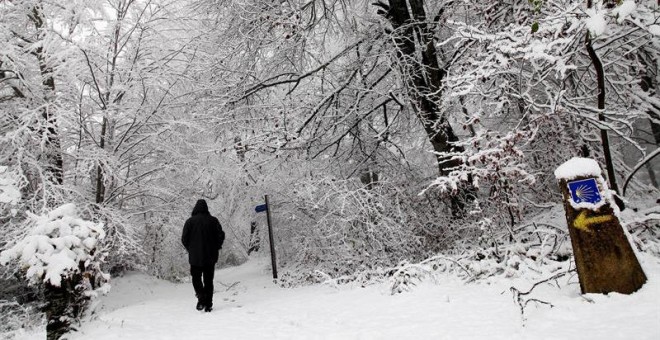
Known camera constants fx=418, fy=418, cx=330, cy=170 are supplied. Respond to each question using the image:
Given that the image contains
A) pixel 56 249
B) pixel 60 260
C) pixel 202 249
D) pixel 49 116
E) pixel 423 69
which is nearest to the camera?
pixel 60 260

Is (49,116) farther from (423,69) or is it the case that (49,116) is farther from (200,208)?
(423,69)

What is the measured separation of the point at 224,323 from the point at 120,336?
42.7 inches

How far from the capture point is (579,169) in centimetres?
301

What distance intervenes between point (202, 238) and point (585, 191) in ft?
16.1

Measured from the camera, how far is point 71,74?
7.32 metres

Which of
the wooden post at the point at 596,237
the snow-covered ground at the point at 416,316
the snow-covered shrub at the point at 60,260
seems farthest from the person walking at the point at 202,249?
the wooden post at the point at 596,237

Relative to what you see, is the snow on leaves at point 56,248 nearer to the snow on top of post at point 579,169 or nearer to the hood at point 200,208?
the hood at point 200,208

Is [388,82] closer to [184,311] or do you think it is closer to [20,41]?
[184,311]

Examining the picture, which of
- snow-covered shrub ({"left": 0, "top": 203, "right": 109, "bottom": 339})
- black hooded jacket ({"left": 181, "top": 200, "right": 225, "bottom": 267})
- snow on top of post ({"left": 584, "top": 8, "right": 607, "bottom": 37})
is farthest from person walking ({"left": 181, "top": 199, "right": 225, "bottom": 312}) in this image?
snow on top of post ({"left": 584, "top": 8, "right": 607, "bottom": 37})

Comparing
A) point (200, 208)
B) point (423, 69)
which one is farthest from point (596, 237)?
point (200, 208)

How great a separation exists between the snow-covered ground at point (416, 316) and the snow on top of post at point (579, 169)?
0.82 meters

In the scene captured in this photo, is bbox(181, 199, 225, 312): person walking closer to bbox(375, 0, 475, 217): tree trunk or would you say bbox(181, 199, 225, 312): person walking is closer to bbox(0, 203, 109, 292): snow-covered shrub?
bbox(0, 203, 109, 292): snow-covered shrub

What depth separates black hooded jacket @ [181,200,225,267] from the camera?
604 cm

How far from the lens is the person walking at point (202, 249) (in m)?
5.96
